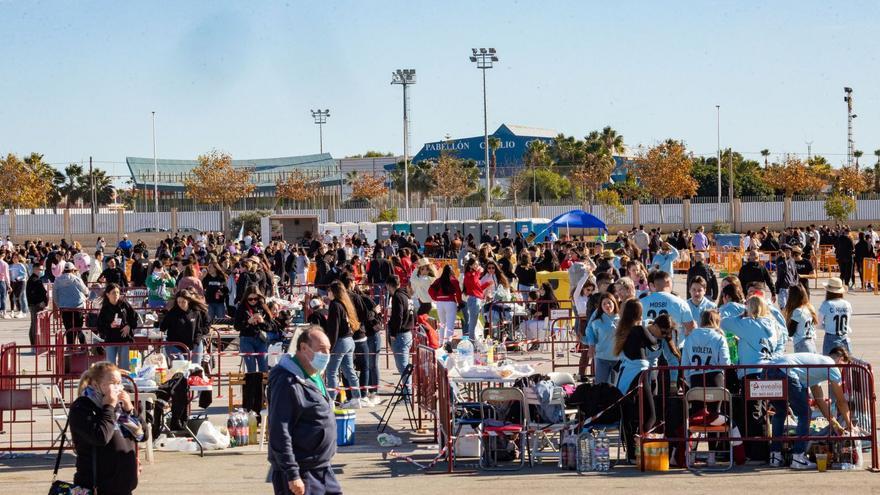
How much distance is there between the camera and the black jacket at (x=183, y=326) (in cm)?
1429

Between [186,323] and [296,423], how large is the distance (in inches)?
316

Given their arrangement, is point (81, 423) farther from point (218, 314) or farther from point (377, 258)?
point (377, 258)

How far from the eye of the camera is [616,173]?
139 metres

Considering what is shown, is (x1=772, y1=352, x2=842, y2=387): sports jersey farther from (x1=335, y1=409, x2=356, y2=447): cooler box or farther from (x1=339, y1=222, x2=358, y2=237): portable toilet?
(x1=339, y1=222, x2=358, y2=237): portable toilet

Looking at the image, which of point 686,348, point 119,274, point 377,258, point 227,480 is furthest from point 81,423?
point 377,258

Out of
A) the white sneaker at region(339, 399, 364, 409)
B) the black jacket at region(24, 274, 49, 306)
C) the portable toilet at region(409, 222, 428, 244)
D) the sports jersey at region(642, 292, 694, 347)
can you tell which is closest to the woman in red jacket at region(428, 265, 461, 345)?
the white sneaker at region(339, 399, 364, 409)

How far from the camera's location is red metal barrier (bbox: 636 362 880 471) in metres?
10.5

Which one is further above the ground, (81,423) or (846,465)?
(81,423)

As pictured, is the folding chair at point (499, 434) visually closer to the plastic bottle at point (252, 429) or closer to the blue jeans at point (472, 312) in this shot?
the plastic bottle at point (252, 429)

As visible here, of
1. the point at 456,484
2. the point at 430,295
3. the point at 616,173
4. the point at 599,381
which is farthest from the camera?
the point at 616,173

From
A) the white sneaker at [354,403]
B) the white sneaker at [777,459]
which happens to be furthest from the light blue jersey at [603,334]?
the white sneaker at [354,403]

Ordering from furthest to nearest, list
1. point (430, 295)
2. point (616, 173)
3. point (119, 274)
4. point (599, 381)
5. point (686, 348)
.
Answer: point (616, 173) < point (119, 274) < point (430, 295) < point (599, 381) < point (686, 348)

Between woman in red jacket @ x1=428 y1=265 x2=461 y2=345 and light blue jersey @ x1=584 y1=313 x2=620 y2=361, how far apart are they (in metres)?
6.60

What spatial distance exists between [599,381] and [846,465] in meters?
2.50
